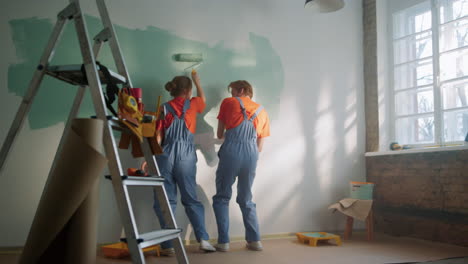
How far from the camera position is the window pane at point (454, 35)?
3.74 metres

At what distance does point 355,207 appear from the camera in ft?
12.8

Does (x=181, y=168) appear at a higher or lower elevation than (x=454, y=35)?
lower

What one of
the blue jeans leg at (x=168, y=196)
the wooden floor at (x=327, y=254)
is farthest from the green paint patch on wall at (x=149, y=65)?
the wooden floor at (x=327, y=254)

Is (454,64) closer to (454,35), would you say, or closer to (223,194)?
(454,35)

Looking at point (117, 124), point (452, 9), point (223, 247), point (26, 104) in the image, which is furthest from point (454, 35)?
point (26, 104)

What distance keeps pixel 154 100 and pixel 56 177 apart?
191cm

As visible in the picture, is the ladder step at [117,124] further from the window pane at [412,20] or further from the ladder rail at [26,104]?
the window pane at [412,20]

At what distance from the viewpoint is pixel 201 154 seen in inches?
147

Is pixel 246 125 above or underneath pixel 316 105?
underneath

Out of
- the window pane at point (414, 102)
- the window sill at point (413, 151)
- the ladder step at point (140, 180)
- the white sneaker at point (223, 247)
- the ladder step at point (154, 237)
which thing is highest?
the window pane at point (414, 102)

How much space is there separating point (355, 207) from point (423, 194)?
638 mm

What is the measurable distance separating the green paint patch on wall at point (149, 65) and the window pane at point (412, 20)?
143 cm

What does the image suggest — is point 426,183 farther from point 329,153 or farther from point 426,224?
point 329,153

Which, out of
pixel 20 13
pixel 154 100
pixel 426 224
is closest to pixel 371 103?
pixel 426 224
